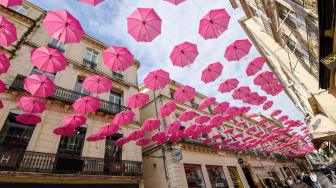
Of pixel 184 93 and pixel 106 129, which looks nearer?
pixel 106 129

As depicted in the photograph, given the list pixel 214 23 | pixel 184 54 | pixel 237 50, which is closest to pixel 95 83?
pixel 184 54

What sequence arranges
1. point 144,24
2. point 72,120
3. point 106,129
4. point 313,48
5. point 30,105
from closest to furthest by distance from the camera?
point 313,48
point 144,24
point 30,105
point 72,120
point 106,129

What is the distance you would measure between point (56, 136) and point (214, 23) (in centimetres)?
1062

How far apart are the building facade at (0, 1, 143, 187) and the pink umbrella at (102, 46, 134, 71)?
623cm

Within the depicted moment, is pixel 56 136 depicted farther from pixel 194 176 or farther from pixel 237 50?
pixel 237 50

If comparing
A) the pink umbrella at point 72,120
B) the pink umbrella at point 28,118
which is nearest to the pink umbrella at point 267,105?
the pink umbrella at point 72,120

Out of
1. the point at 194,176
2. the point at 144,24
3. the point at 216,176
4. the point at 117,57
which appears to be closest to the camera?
the point at 144,24

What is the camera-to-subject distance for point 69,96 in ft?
41.4

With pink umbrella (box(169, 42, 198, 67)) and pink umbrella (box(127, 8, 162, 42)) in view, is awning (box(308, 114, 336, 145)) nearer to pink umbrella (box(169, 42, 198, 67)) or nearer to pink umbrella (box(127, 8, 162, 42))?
pink umbrella (box(169, 42, 198, 67))

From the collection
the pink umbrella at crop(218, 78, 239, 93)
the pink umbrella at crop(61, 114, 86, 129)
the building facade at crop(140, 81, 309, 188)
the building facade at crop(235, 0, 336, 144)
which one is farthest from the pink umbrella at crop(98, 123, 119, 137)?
the building facade at crop(235, 0, 336, 144)

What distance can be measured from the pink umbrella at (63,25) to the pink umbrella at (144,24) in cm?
172

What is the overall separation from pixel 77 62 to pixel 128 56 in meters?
8.97

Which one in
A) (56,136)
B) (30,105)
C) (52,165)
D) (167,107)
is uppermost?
(167,107)

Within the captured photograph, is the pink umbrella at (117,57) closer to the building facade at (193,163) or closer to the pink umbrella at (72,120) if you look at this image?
the pink umbrella at (72,120)
